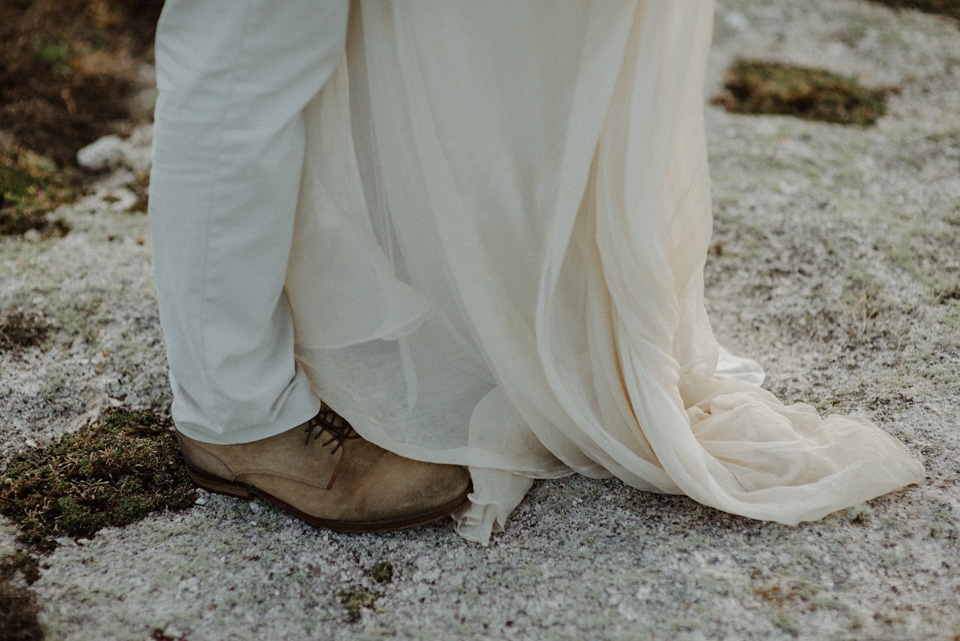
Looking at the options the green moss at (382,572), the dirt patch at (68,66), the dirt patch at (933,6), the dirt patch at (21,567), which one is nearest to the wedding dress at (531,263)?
the green moss at (382,572)

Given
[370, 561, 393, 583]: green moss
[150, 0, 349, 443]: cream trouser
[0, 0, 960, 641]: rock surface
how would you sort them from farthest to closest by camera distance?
[370, 561, 393, 583]: green moss
[0, 0, 960, 641]: rock surface
[150, 0, 349, 443]: cream trouser

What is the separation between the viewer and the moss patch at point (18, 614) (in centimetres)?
113

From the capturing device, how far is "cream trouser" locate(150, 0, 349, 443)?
1.07m

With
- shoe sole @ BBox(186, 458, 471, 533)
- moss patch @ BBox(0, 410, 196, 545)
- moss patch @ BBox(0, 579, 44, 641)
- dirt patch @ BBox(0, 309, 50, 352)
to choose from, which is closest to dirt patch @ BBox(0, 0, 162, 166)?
dirt patch @ BBox(0, 309, 50, 352)

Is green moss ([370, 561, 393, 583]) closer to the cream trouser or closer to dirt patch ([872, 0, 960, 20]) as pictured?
the cream trouser

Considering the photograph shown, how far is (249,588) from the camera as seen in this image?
A: 1.26m

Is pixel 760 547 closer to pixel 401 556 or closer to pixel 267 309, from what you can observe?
pixel 401 556

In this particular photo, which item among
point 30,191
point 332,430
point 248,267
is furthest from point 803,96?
point 30,191

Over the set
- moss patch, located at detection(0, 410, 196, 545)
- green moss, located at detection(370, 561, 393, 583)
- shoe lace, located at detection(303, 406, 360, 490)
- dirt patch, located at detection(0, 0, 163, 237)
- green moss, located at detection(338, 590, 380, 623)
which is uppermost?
dirt patch, located at detection(0, 0, 163, 237)

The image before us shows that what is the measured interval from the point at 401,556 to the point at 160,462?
574 millimetres

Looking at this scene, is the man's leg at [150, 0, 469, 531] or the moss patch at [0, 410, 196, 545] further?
the moss patch at [0, 410, 196, 545]

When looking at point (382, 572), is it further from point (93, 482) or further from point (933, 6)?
point (933, 6)

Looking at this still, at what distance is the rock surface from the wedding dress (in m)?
0.08

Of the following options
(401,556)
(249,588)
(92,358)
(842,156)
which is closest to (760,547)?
(401,556)
